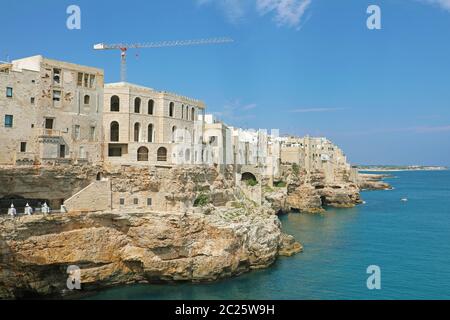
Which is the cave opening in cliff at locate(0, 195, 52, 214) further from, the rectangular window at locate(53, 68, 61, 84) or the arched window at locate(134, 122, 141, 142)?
the arched window at locate(134, 122, 141, 142)

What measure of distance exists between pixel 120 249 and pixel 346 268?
18.0 meters

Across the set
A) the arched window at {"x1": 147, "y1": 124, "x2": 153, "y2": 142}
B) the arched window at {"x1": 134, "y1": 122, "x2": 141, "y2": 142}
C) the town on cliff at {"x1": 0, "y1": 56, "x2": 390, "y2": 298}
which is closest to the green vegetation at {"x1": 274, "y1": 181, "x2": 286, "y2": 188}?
the town on cliff at {"x1": 0, "y1": 56, "x2": 390, "y2": 298}

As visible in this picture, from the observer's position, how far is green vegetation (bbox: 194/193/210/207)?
112 ft

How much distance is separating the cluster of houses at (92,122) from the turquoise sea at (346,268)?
10.3 metres

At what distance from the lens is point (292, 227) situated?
5416cm

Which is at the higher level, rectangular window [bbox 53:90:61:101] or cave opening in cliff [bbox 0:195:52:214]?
rectangular window [bbox 53:90:61:101]

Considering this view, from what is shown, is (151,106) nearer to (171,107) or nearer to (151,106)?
(151,106)

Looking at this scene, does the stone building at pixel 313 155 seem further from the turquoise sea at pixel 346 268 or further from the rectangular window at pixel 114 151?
the rectangular window at pixel 114 151

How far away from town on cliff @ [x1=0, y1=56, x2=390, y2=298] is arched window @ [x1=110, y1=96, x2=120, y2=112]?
0.09m

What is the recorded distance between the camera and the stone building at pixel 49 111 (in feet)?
96.4

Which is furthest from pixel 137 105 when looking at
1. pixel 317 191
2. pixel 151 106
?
pixel 317 191

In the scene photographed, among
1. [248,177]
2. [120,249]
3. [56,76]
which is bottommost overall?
[120,249]

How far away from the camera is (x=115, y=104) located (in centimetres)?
3716
